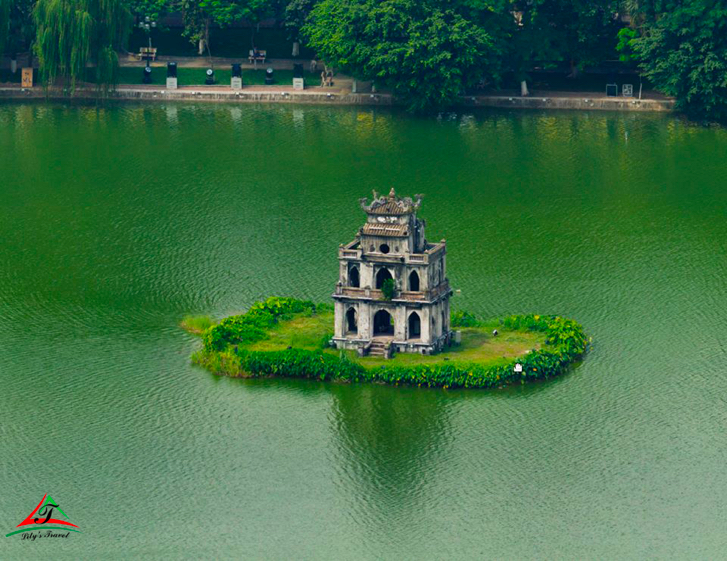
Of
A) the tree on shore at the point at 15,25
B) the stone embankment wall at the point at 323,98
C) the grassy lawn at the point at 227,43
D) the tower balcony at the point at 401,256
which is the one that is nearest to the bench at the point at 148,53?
the grassy lawn at the point at 227,43

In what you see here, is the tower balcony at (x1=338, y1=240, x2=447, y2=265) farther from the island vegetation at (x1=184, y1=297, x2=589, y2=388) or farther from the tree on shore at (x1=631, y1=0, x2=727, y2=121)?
the tree on shore at (x1=631, y1=0, x2=727, y2=121)

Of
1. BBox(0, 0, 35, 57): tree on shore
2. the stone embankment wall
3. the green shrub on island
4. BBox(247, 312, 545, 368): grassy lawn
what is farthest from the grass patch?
BBox(0, 0, 35, 57): tree on shore

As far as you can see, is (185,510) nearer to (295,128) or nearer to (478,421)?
(478,421)

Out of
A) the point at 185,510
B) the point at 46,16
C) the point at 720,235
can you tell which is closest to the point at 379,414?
the point at 185,510

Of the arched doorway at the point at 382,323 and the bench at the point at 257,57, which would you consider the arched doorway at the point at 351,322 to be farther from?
the bench at the point at 257,57

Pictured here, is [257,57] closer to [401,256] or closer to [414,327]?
[414,327]
